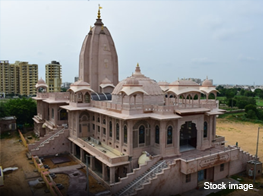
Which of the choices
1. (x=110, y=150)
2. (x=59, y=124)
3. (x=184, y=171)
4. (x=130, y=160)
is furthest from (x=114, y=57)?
(x=184, y=171)

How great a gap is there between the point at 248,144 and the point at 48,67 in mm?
69521

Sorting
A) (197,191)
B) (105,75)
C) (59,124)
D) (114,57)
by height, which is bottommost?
(197,191)

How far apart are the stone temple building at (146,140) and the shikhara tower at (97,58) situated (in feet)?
16.6

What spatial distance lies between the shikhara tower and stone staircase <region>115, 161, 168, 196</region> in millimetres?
18232

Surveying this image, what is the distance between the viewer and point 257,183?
2209cm

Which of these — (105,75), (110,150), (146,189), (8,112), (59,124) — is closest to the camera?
(146,189)

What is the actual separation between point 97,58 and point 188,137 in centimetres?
1883

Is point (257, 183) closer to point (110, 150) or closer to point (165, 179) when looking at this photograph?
point (165, 179)

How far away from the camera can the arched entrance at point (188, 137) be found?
2459 centimetres

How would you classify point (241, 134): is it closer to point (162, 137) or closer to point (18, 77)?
point (162, 137)

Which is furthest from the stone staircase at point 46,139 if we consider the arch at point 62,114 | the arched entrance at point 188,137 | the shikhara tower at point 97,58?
the arched entrance at point 188,137

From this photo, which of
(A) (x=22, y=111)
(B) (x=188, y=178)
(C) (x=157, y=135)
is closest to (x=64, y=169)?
(C) (x=157, y=135)

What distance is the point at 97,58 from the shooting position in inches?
1436
